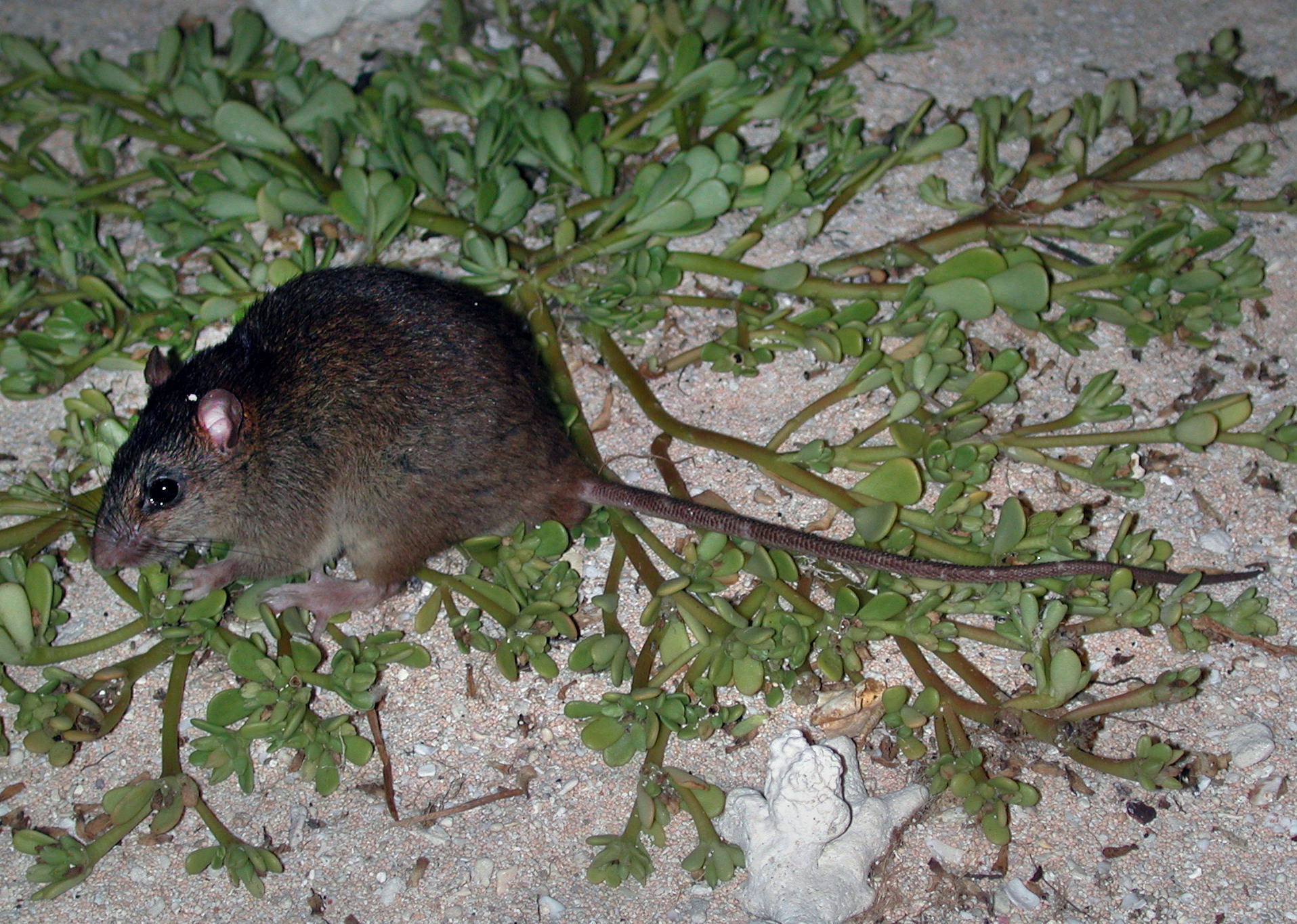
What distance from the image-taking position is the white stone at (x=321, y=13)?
4.67 m

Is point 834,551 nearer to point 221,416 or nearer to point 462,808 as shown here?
point 462,808

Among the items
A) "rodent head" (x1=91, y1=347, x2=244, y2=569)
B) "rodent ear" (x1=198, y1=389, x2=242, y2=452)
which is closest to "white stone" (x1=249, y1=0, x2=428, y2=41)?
"rodent head" (x1=91, y1=347, x2=244, y2=569)

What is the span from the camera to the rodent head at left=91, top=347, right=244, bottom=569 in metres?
2.91

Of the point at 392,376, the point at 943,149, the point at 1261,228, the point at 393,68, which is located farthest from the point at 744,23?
the point at 392,376

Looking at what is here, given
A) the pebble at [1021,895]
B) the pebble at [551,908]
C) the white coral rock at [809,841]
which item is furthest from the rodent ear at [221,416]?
the pebble at [1021,895]

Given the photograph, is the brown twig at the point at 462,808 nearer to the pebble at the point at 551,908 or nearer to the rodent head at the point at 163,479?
the pebble at the point at 551,908

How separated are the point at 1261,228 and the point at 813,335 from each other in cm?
179

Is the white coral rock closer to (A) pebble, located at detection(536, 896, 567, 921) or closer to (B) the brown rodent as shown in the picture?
(A) pebble, located at detection(536, 896, 567, 921)

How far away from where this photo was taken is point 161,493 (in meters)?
2.95

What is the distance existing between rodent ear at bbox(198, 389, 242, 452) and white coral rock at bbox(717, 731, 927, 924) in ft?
5.26

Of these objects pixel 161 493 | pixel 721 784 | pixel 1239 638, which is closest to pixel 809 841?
pixel 721 784

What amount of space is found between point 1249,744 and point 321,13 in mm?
4336

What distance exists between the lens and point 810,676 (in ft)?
9.75

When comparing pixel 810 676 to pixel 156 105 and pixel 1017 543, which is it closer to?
pixel 1017 543
